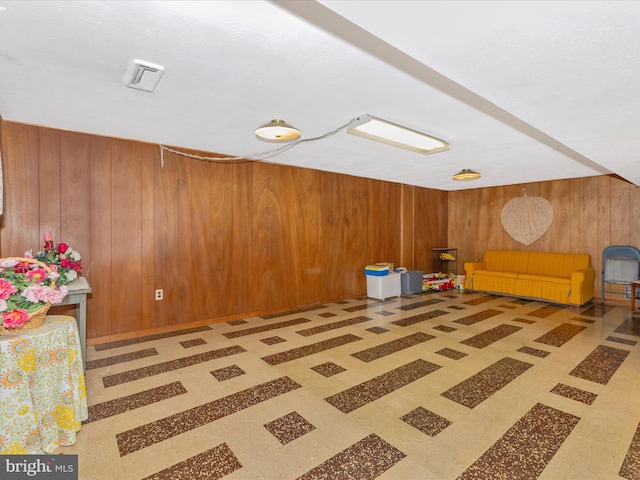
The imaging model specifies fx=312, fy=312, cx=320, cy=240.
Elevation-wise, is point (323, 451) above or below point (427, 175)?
below

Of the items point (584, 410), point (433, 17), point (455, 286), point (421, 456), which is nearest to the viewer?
point (433, 17)

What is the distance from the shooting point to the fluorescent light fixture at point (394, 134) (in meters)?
2.81

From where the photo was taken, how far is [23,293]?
1.77 meters

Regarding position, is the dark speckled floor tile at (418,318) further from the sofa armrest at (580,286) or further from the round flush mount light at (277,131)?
the round flush mount light at (277,131)

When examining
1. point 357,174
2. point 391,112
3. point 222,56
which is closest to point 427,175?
point 357,174

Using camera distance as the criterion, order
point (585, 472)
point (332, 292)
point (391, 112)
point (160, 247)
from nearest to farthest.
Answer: point (585, 472) → point (391, 112) → point (160, 247) → point (332, 292)

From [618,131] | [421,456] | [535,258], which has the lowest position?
[421,456]

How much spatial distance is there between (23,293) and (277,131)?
87.5 inches

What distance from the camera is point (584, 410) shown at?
216cm

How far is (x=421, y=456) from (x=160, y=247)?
3.46 metres

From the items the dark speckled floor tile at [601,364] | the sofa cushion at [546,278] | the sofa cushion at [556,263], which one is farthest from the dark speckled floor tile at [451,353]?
the sofa cushion at [556,263]

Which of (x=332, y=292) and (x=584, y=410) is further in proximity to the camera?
(x=332, y=292)

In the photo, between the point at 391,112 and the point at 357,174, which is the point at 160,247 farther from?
the point at 357,174

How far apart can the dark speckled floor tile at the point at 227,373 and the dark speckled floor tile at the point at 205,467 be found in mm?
893
